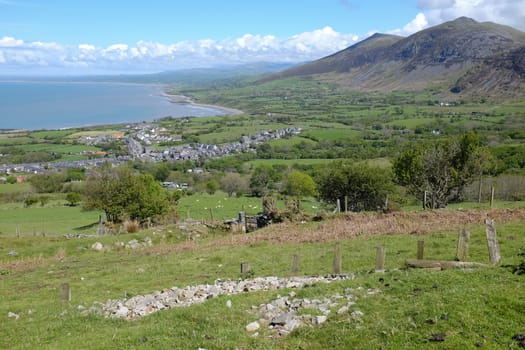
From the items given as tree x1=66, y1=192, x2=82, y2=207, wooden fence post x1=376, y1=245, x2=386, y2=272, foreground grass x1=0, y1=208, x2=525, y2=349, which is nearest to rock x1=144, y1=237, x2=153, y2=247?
foreground grass x1=0, y1=208, x2=525, y2=349

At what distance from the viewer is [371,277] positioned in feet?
51.3

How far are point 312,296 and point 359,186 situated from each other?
43.2 metres

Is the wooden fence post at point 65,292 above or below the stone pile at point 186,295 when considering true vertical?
below

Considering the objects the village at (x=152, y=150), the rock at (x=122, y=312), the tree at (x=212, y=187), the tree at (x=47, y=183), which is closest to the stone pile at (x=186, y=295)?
the rock at (x=122, y=312)

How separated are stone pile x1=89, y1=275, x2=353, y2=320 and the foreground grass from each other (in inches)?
28.1

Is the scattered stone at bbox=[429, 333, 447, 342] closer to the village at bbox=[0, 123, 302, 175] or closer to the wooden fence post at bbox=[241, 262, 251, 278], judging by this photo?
the wooden fence post at bbox=[241, 262, 251, 278]

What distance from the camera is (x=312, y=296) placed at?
1448 centimetres

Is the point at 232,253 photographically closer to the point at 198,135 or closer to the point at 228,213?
the point at 228,213

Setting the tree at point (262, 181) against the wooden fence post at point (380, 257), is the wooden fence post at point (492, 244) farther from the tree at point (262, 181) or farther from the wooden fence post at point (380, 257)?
the tree at point (262, 181)

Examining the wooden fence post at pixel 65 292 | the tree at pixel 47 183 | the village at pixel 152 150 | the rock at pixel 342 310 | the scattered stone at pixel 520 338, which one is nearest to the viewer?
the scattered stone at pixel 520 338

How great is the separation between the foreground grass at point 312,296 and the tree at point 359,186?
30.6 m

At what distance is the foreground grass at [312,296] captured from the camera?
11.5 meters

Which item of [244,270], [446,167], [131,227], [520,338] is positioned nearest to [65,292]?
[244,270]

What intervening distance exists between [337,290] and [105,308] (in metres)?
7.91
